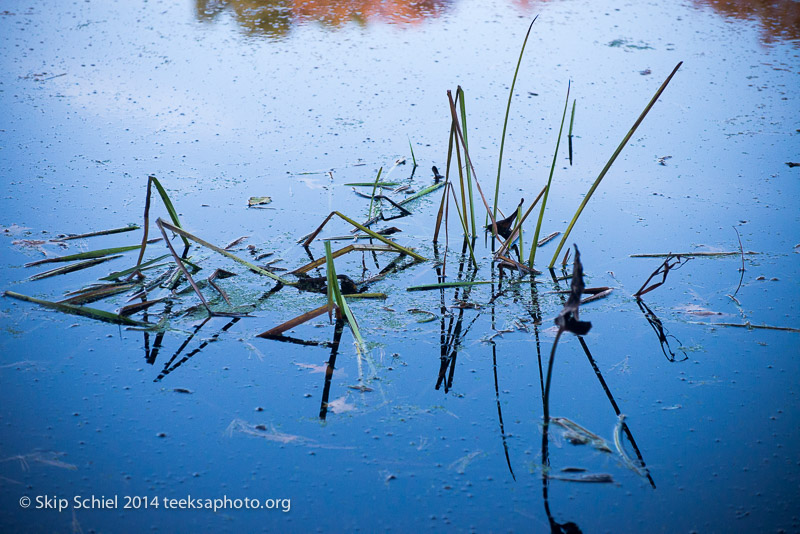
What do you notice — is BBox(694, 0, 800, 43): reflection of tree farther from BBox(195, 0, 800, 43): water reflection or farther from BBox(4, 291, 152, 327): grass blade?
BBox(4, 291, 152, 327): grass blade

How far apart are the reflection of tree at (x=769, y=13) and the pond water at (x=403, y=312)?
0.45 meters

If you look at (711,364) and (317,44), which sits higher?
(317,44)

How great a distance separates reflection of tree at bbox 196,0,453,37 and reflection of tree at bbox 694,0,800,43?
173 centimetres

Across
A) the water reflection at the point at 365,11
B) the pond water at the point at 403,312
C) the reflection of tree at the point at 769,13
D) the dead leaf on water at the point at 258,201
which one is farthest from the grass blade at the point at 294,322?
the reflection of tree at the point at 769,13

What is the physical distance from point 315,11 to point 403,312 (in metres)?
3.02

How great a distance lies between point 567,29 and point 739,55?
91cm

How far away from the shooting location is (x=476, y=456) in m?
1.13

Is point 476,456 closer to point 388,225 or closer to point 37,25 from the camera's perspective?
point 388,225

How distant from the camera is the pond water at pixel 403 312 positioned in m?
1.08

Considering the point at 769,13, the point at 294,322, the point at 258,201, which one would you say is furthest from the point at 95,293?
the point at 769,13

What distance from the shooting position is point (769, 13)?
393 centimetres

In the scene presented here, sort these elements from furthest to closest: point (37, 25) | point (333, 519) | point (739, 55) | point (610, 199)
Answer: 1. point (37, 25)
2. point (739, 55)
3. point (610, 199)
4. point (333, 519)

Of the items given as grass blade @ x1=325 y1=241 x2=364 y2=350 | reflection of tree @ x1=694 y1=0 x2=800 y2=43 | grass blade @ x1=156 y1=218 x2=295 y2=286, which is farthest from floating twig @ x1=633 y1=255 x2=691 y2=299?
reflection of tree @ x1=694 y1=0 x2=800 y2=43

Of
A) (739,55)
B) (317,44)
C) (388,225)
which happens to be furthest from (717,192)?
(317,44)
